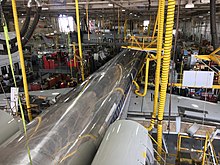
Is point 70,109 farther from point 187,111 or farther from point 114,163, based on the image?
point 187,111

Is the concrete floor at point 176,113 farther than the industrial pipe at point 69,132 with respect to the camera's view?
Yes

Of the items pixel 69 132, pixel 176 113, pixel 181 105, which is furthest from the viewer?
pixel 181 105

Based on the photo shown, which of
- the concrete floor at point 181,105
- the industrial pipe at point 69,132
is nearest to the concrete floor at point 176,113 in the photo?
the concrete floor at point 181,105

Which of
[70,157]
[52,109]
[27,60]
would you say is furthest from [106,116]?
[27,60]

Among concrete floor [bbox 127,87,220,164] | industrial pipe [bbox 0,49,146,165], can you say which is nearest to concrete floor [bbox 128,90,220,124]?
concrete floor [bbox 127,87,220,164]

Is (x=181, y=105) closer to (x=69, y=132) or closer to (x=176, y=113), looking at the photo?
(x=176, y=113)

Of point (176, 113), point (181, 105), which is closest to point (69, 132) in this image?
point (176, 113)

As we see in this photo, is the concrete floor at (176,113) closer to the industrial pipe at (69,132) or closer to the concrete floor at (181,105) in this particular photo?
the concrete floor at (181,105)

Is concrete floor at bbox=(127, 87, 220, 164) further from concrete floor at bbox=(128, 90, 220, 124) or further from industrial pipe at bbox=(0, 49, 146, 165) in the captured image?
industrial pipe at bbox=(0, 49, 146, 165)

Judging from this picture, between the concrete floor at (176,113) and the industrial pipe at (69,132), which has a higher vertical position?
the industrial pipe at (69,132)

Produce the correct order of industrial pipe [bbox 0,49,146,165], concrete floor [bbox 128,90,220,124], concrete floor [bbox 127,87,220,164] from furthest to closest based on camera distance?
concrete floor [bbox 128,90,220,124], concrete floor [bbox 127,87,220,164], industrial pipe [bbox 0,49,146,165]

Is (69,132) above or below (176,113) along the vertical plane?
above

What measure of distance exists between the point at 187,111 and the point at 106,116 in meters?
7.74

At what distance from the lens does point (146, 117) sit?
1015cm
